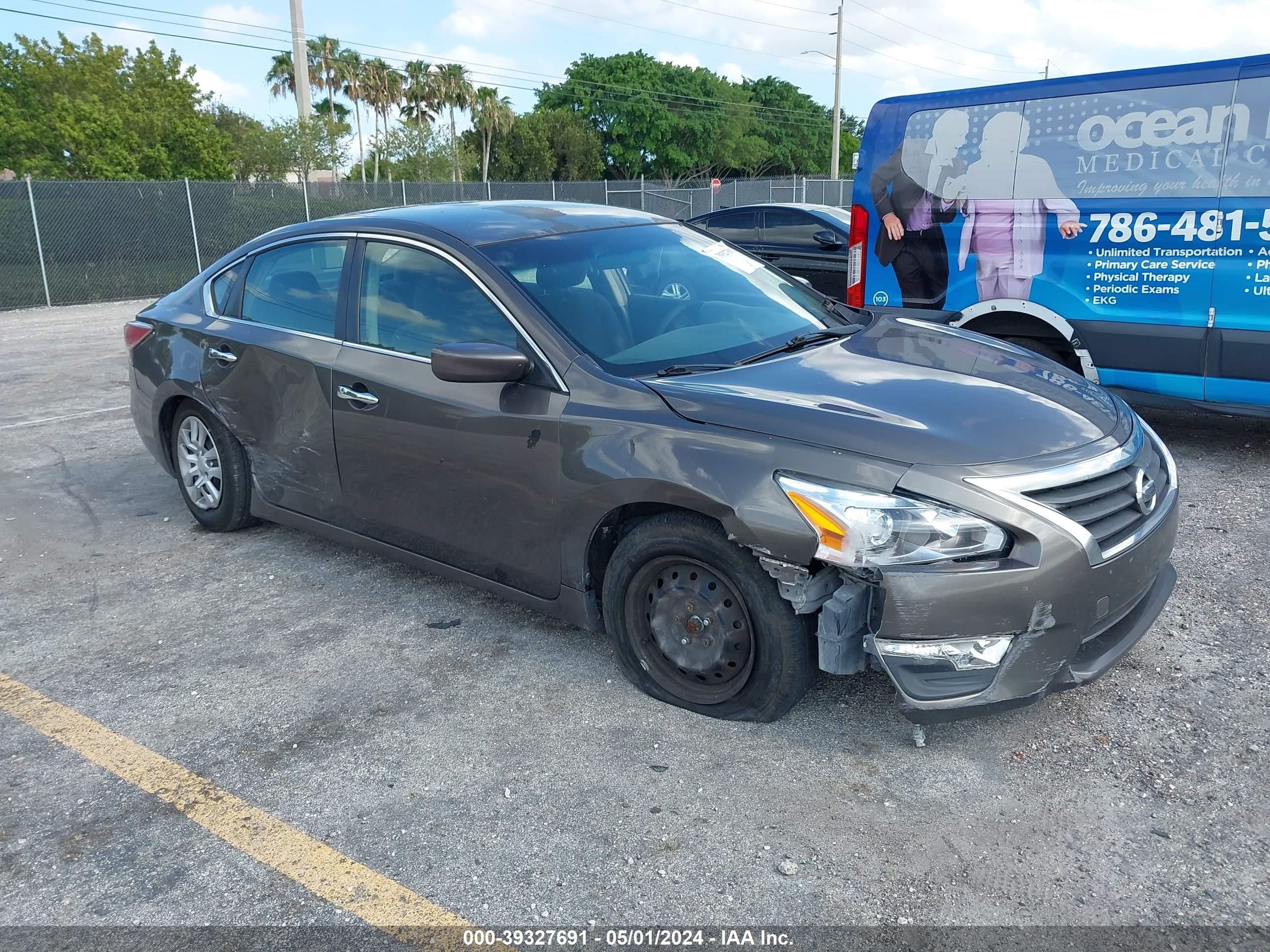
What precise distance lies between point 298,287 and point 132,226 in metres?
17.2

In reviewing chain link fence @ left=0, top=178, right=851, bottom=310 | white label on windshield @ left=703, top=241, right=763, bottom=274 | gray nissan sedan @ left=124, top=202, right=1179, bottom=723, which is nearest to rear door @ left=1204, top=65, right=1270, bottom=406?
gray nissan sedan @ left=124, top=202, right=1179, bottom=723

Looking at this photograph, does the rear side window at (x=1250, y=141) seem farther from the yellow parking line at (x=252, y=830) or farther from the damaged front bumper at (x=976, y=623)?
the yellow parking line at (x=252, y=830)

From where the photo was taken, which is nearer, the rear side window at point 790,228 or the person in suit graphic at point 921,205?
the person in suit graphic at point 921,205

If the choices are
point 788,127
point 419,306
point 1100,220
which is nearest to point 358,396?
point 419,306

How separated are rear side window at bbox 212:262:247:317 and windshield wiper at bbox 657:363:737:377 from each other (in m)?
2.50

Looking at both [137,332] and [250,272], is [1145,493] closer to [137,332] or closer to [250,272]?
[250,272]

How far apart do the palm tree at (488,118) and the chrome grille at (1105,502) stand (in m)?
64.8

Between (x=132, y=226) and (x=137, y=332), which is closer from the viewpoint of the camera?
(x=137, y=332)

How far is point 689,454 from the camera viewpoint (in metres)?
3.14

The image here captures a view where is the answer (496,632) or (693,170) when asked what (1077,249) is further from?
(693,170)

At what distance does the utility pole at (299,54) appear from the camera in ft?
105

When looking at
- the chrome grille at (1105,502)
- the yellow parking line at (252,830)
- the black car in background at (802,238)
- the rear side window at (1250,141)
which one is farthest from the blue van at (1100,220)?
the yellow parking line at (252,830)

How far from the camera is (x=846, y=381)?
3.41 meters

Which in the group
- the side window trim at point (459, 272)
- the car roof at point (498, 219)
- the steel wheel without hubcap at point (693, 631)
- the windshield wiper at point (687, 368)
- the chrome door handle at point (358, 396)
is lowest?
the steel wheel without hubcap at point (693, 631)
